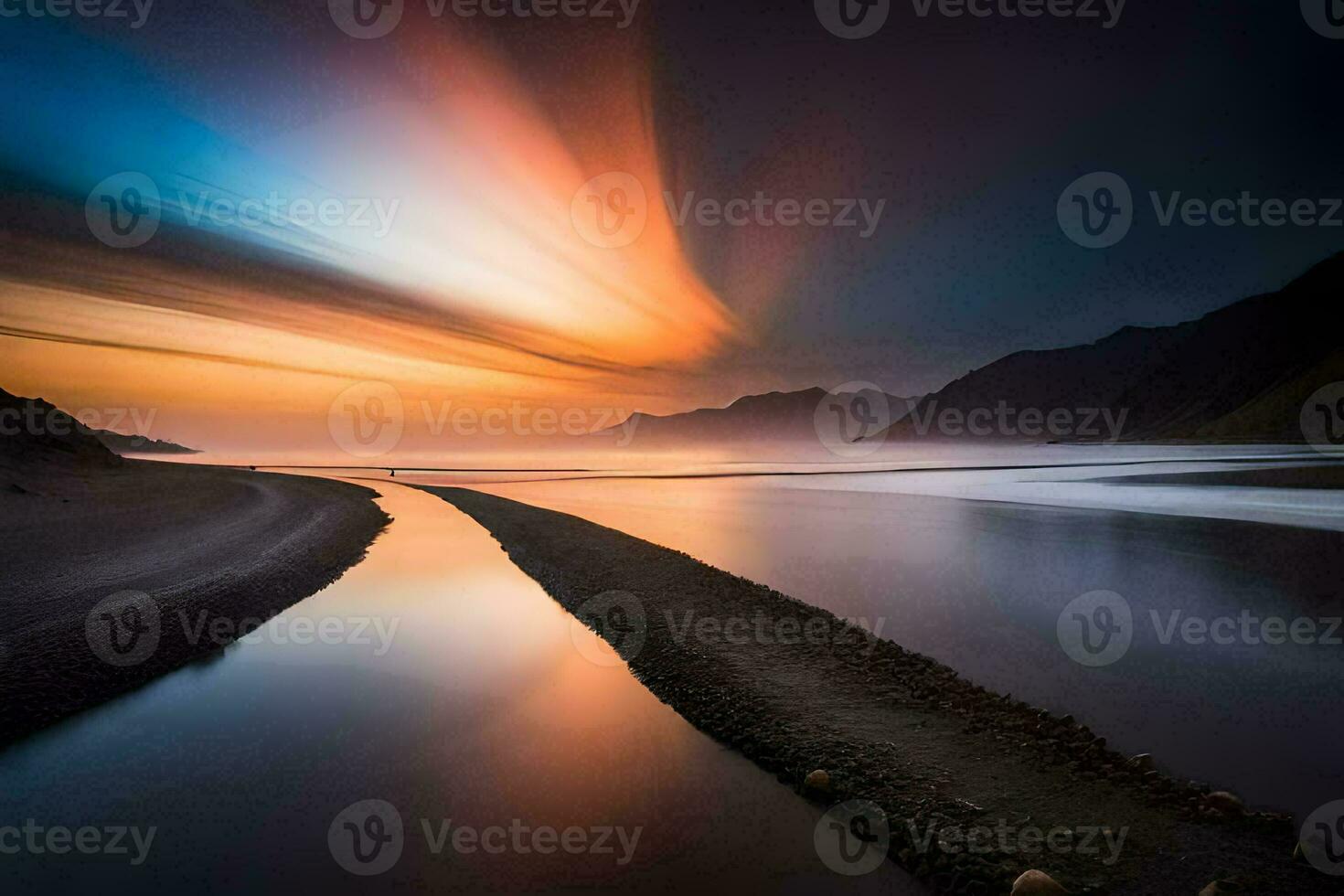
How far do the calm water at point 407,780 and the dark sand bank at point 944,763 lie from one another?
2.17 feet

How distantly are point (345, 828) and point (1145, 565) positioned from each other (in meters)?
21.9

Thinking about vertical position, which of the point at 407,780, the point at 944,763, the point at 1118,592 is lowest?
the point at 407,780

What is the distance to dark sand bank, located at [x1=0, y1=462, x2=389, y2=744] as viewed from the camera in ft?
34.7

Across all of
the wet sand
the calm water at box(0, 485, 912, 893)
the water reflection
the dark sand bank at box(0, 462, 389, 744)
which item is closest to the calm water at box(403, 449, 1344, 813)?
the water reflection

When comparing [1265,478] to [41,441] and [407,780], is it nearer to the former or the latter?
[407,780]

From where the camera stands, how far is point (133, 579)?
1672 centimetres

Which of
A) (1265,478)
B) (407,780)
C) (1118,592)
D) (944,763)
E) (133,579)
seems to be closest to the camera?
(944,763)

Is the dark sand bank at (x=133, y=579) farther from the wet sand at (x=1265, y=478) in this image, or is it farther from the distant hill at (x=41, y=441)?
the wet sand at (x=1265, y=478)

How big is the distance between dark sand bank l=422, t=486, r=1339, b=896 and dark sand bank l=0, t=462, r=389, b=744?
8.78 m

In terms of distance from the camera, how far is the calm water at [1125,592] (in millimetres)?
8453

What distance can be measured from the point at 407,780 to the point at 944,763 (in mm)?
6498

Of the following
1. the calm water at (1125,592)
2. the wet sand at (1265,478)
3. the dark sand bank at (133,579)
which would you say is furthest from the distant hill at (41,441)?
→ the wet sand at (1265,478)

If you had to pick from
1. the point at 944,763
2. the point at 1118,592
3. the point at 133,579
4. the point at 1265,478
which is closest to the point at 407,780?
the point at 944,763

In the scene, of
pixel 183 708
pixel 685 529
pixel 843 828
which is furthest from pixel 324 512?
pixel 843 828
